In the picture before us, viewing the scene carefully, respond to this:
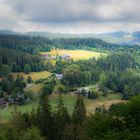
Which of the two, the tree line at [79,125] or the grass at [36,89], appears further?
the grass at [36,89]

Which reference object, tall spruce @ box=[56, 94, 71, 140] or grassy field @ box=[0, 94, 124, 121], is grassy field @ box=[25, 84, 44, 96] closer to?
grassy field @ box=[0, 94, 124, 121]

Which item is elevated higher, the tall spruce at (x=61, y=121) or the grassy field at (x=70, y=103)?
the tall spruce at (x=61, y=121)

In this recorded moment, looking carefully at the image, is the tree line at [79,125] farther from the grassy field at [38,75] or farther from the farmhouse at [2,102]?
the grassy field at [38,75]

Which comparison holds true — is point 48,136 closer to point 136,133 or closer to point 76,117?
point 76,117

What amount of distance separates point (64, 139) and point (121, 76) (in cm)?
10223

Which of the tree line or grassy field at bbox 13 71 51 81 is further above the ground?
the tree line

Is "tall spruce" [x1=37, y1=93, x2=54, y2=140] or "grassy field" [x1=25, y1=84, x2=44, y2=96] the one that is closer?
A: "tall spruce" [x1=37, y1=93, x2=54, y2=140]

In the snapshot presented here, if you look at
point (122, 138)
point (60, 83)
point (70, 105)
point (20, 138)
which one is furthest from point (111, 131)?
point (60, 83)

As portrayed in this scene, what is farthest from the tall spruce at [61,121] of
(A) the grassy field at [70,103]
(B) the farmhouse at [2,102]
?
(B) the farmhouse at [2,102]

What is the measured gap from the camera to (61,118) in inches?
2499

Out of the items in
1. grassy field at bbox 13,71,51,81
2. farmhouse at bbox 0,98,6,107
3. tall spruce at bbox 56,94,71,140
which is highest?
tall spruce at bbox 56,94,71,140

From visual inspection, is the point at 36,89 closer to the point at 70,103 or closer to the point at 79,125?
the point at 70,103

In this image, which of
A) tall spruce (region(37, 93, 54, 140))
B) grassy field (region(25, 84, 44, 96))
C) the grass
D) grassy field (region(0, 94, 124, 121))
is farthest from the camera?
the grass

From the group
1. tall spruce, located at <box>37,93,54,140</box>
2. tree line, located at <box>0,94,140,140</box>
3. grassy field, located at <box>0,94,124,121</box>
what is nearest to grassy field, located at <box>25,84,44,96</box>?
grassy field, located at <box>0,94,124,121</box>
